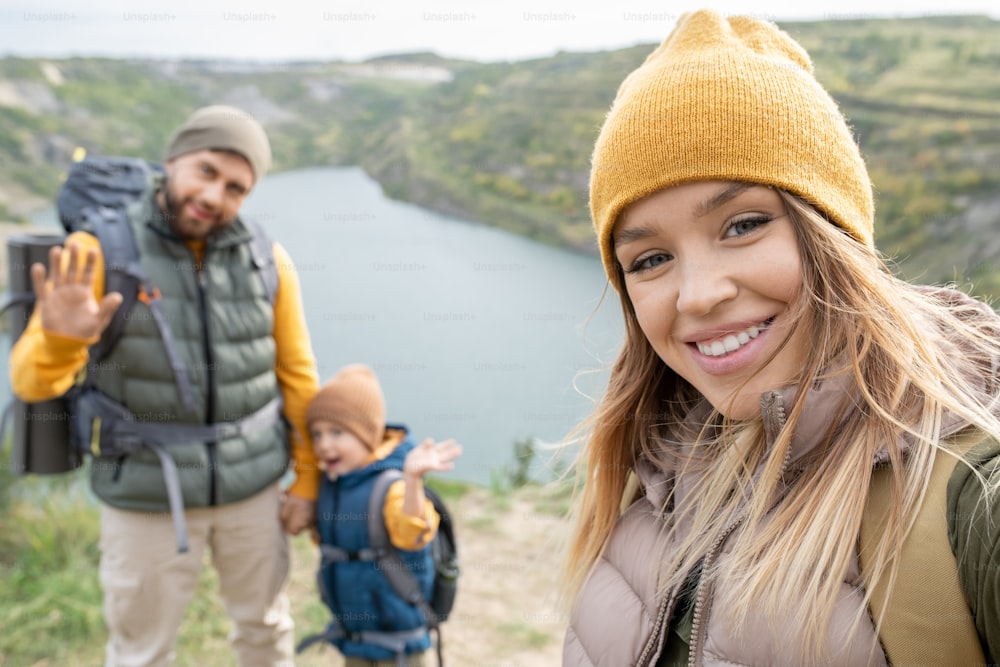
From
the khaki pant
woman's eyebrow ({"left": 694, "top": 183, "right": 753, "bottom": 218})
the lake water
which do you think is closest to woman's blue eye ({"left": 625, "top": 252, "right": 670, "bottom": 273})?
woman's eyebrow ({"left": 694, "top": 183, "right": 753, "bottom": 218})

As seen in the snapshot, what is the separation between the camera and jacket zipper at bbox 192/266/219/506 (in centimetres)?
265

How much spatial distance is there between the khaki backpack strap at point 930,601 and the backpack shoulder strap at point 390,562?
203 centimetres

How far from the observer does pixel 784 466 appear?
108 centimetres

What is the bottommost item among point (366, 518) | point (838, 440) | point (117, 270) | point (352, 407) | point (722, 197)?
point (366, 518)

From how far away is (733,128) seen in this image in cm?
111

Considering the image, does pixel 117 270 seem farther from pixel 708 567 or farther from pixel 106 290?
pixel 708 567

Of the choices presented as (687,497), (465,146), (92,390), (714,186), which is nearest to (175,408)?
(92,390)

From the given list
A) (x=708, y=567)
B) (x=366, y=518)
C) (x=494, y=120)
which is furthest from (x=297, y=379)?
(x=494, y=120)

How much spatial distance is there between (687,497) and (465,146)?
5.55 meters

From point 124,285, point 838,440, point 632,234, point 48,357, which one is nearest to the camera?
point 838,440

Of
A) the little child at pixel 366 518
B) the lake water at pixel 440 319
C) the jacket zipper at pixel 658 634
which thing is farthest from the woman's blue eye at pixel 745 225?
the lake water at pixel 440 319

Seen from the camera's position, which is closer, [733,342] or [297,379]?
[733,342]

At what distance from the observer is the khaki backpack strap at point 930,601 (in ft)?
2.68

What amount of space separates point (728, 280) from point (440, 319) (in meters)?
4.08
